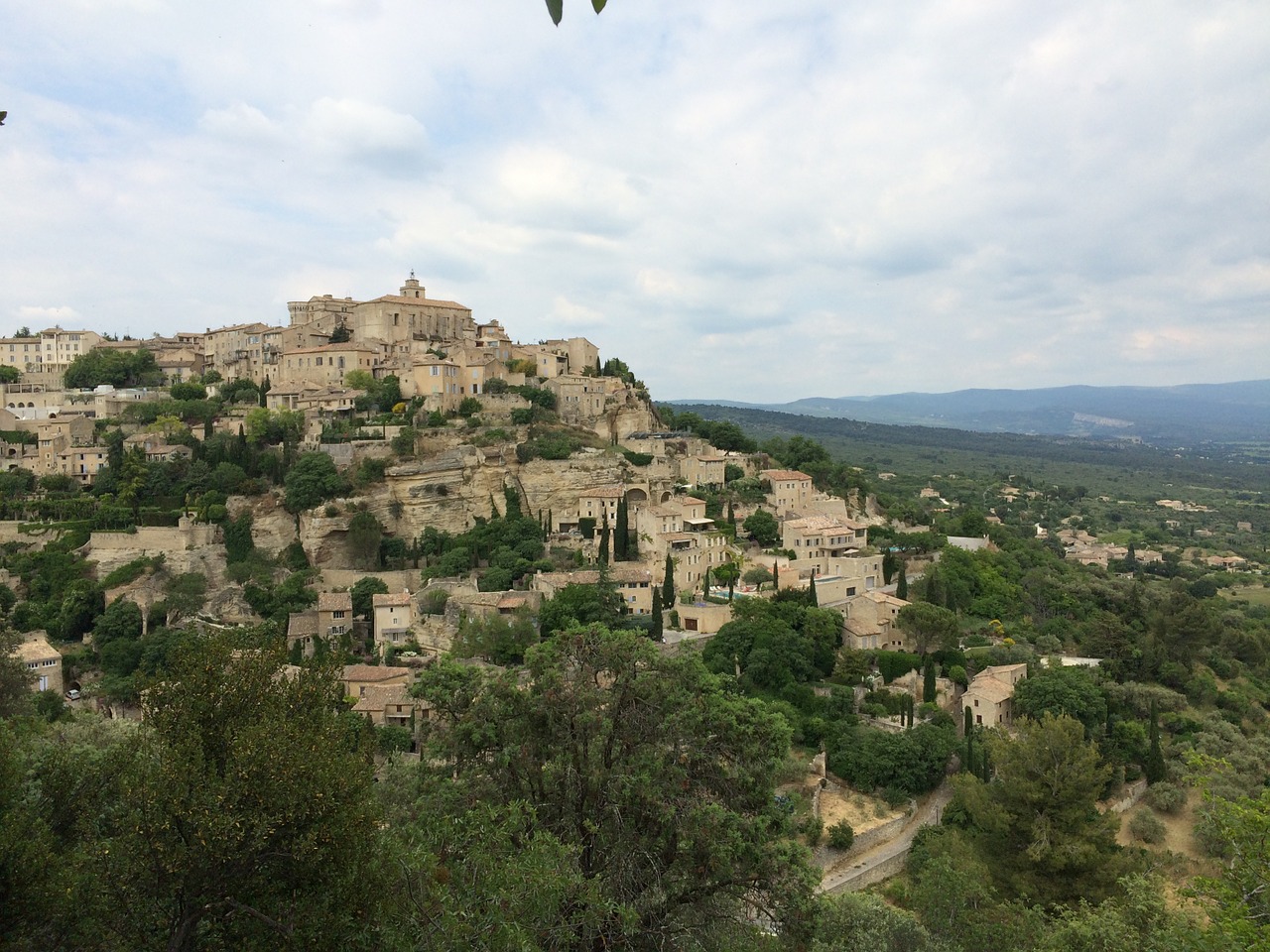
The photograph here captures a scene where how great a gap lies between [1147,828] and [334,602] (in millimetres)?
32593

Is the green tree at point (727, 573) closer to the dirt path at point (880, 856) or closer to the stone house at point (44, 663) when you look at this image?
the dirt path at point (880, 856)

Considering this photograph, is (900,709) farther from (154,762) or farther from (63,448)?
(63,448)

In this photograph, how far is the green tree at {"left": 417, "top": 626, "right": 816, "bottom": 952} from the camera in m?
11.8

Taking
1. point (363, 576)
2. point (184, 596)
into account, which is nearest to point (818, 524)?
point (363, 576)

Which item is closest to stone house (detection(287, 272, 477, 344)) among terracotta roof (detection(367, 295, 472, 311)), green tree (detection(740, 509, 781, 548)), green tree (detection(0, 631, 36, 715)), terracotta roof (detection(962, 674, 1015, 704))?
terracotta roof (detection(367, 295, 472, 311))

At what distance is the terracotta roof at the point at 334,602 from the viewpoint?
3800 cm

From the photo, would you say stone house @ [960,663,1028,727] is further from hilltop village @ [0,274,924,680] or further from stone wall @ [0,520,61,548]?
stone wall @ [0,520,61,548]

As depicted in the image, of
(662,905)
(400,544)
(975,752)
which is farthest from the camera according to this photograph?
(400,544)

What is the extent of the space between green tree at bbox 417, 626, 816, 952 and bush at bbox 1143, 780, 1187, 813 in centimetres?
2207

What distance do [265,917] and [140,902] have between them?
1.48 meters

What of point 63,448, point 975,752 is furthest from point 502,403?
point 975,752

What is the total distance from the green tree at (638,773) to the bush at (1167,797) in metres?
22.1

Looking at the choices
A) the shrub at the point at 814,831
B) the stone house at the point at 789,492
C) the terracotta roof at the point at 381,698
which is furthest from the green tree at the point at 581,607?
the stone house at the point at 789,492

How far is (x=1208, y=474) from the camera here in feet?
535
